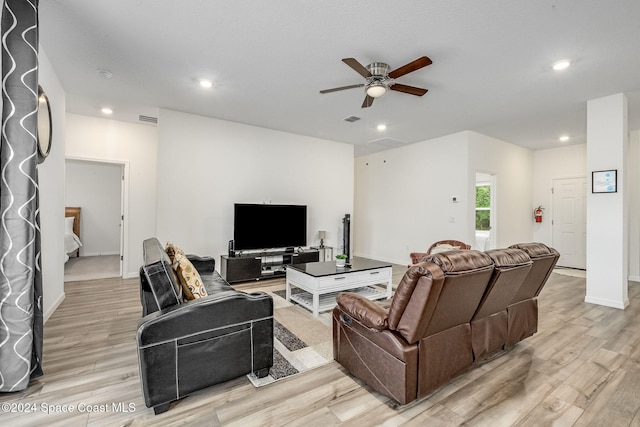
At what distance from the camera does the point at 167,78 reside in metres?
3.53

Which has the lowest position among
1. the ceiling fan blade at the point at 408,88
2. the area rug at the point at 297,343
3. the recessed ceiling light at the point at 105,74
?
the area rug at the point at 297,343

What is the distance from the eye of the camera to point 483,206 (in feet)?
22.5

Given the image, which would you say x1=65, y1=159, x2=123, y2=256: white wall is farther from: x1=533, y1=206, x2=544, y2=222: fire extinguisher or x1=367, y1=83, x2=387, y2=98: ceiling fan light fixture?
x1=533, y1=206, x2=544, y2=222: fire extinguisher

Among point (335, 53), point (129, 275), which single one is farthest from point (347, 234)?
point (129, 275)

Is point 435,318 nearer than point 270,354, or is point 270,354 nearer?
point 435,318

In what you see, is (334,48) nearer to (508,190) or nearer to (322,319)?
(322,319)

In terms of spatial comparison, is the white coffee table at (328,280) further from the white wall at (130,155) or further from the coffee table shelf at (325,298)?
the white wall at (130,155)

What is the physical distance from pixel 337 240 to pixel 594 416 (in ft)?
16.0

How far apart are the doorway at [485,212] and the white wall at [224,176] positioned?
326cm

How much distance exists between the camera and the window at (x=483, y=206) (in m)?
6.65

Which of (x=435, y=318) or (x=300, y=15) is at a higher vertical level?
(x=300, y=15)

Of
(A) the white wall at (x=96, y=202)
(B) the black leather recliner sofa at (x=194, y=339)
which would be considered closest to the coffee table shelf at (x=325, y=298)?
(B) the black leather recliner sofa at (x=194, y=339)

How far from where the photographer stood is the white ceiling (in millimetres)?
2324

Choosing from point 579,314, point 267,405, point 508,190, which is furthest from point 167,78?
point 508,190
